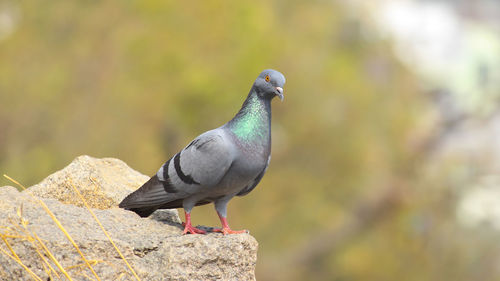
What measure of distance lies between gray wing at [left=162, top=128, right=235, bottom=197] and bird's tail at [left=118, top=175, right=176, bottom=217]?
4cm

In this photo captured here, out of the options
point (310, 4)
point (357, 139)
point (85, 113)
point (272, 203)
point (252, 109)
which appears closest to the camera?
point (252, 109)

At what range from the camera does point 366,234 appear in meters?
9.74

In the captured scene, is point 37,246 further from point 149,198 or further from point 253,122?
point 253,122

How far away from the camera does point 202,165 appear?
2.96m

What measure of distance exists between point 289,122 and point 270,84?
20.3ft

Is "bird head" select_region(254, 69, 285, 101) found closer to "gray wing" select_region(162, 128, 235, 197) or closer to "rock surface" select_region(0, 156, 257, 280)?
"gray wing" select_region(162, 128, 235, 197)

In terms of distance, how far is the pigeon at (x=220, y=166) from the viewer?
2.96m

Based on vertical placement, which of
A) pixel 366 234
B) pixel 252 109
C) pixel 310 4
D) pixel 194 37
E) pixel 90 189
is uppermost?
pixel 310 4

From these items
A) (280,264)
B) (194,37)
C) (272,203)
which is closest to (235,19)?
(194,37)

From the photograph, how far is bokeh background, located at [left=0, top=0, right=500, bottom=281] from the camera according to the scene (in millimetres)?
7594

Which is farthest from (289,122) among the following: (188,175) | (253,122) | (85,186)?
(188,175)

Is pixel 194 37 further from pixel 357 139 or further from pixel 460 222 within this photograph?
pixel 460 222

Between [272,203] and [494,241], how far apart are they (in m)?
2.76

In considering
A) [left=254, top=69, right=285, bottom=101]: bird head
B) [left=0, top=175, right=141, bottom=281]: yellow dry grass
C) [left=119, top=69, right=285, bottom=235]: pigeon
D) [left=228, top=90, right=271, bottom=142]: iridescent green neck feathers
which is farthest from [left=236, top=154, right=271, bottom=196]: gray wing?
[left=0, top=175, right=141, bottom=281]: yellow dry grass
